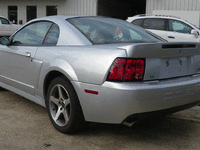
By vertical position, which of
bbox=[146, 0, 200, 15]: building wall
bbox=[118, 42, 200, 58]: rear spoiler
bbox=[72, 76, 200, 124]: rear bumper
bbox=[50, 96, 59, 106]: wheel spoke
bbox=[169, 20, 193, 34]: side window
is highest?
bbox=[146, 0, 200, 15]: building wall

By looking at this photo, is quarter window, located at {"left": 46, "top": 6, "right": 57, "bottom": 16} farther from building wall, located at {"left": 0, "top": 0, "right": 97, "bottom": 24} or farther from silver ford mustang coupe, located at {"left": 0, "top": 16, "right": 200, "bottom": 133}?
silver ford mustang coupe, located at {"left": 0, "top": 16, "right": 200, "bottom": 133}

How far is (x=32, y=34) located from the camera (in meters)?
4.06

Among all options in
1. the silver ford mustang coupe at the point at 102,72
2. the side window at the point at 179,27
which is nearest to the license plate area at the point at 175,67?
the silver ford mustang coupe at the point at 102,72

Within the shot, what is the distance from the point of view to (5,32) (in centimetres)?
1683

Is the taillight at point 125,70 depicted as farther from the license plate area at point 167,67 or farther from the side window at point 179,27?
the side window at point 179,27

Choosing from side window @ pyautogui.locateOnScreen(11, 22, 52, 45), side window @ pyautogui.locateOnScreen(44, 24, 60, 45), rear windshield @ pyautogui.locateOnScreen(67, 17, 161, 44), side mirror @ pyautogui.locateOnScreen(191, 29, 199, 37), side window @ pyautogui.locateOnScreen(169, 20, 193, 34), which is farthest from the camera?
side window @ pyautogui.locateOnScreen(169, 20, 193, 34)

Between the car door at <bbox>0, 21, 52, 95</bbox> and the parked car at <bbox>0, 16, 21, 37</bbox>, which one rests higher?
the parked car at <bbox>0, 16, 21, 37</bbox>

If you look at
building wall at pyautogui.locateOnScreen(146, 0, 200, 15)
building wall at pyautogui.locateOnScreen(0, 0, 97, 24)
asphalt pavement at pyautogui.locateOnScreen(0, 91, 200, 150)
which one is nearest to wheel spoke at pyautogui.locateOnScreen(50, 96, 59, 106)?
asphalt pavement at pyautogui.locateOnScreen(0, 91, 200, 150)

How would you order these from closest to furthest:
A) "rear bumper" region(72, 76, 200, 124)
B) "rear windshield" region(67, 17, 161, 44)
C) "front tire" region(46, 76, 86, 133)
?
"rear bumper" region(72, 76, 200, 124)
"front tire" region(46, 76, 86, 133)
"rear windshield" region(67, 17, 161, 44)

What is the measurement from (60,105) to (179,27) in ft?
23.0

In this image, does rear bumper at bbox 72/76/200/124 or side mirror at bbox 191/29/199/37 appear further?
side mirror at bbox 191/29/199/37

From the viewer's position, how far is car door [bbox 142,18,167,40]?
31.1 feet

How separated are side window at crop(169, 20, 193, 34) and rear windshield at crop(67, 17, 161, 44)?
573cm

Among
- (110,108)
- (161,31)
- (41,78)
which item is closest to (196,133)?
(110,108)
